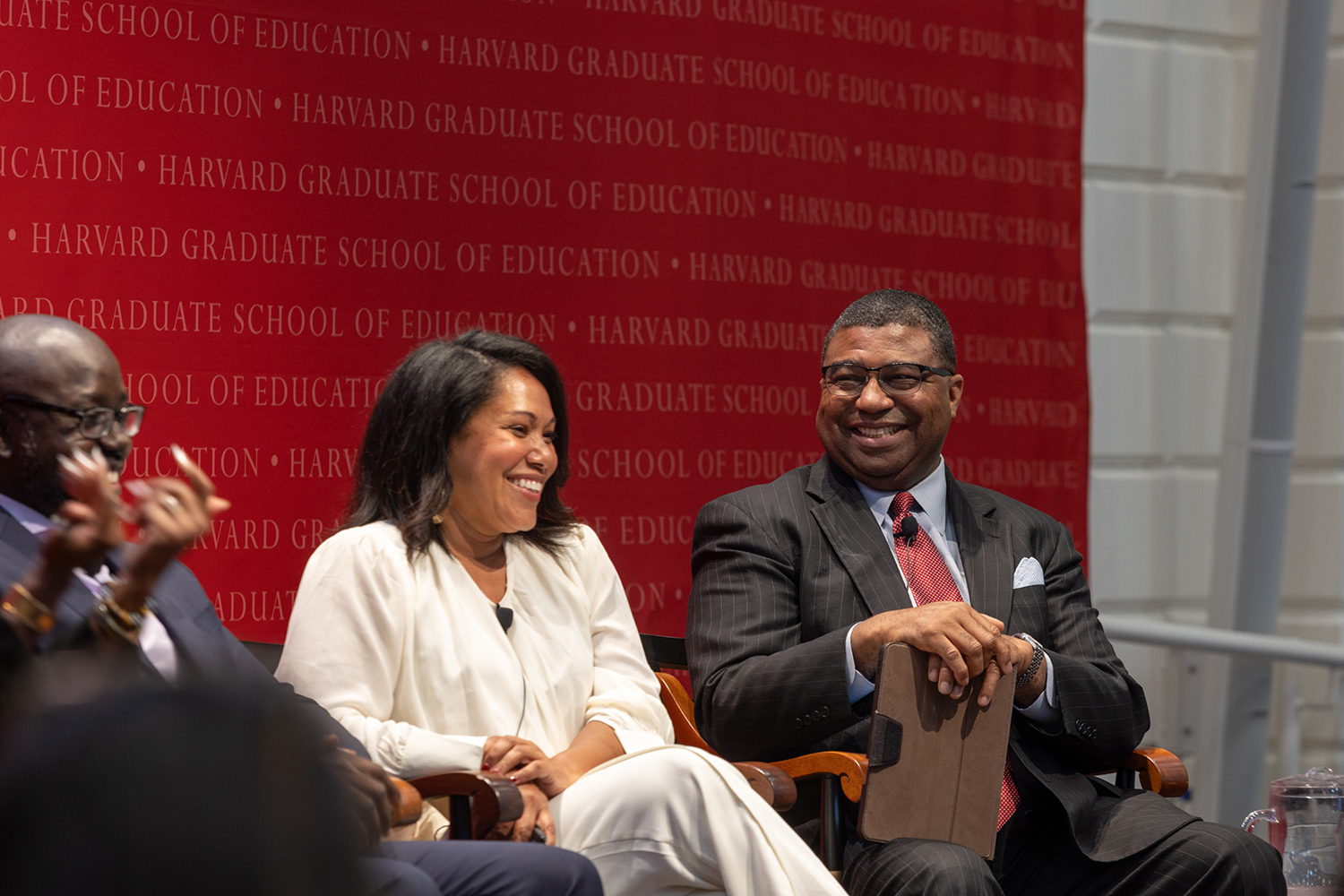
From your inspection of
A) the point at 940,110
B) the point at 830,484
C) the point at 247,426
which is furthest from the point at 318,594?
the point at 940,110

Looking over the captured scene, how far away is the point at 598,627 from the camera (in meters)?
2.96

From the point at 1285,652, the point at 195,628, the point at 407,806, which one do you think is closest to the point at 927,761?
the point at 407,806

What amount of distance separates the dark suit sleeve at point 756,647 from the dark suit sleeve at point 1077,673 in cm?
44

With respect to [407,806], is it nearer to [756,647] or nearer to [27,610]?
[27,610]

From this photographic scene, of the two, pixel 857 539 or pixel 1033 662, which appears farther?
pixel 857 539

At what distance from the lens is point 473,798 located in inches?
93.5

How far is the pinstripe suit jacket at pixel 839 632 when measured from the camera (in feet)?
9.04

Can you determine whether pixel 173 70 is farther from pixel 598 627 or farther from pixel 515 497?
pixel 598 627

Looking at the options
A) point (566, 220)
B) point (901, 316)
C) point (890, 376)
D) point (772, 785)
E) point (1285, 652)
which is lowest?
point (1285, 652)

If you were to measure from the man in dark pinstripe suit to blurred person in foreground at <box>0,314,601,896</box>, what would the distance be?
2.07ft

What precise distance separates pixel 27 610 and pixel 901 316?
72.2 inches

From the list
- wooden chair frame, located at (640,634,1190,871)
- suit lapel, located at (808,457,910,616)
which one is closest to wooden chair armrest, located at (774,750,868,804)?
wooden chair frame, located at (640,634,1190,871)

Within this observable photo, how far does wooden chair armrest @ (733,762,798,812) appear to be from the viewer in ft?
8.33

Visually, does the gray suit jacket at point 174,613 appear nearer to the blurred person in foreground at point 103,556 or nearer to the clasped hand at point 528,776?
the blurred person in foreground at point 103,556
